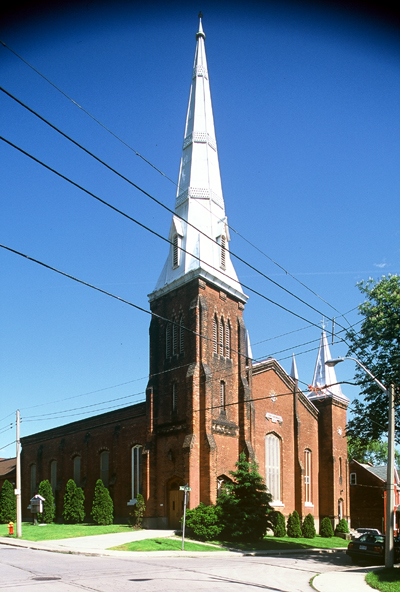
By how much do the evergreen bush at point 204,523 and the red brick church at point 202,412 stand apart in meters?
1.17

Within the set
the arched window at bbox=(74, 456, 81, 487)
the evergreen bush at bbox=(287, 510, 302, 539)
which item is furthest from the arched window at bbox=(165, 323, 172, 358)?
the arched window at bbox=(74, 456, 81, 487)

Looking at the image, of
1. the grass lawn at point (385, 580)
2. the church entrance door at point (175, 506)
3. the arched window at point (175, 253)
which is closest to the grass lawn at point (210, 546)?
the church entrance door at point (175, 506)

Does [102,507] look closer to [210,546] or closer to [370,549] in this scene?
[210,546]

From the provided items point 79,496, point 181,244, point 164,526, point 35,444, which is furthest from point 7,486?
point 181,244

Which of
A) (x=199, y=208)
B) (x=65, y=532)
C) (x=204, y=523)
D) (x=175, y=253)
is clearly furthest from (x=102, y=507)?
(x=199, y=208)

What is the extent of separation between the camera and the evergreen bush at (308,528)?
35938 millimetres

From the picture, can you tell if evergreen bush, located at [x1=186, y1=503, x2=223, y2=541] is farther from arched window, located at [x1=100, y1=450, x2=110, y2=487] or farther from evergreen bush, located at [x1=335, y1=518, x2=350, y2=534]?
evergreen bush, located at [x1=335, y1=518, x2=350, y2=534]

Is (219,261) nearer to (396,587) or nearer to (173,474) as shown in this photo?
(173,474)

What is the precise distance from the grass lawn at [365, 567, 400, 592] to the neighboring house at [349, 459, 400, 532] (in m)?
30.3

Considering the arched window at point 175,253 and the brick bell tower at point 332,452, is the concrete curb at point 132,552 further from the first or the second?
the arched window at point 175,253

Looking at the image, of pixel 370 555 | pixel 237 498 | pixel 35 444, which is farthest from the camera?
pixel 35 444

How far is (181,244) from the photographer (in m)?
36.9

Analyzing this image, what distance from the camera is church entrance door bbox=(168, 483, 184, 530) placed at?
102 feet

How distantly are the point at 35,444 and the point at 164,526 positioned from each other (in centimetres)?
2194
